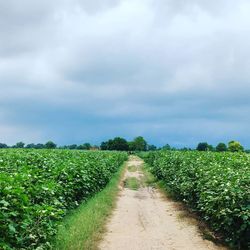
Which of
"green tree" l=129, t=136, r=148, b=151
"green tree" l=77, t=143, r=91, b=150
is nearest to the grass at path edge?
"green tree" l=77, t=143, r=91, b=150

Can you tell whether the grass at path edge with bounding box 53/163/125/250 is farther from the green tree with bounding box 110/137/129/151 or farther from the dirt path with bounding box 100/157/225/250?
the green tree with bounding box 110/137/129/151

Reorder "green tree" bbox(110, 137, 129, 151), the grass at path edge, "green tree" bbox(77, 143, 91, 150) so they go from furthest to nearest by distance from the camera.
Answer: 1. "green tree" bbox(110, 137, 129, 151)
2. "green tree" bbox(77, 143, 91, 150)
3. the grass at path edge

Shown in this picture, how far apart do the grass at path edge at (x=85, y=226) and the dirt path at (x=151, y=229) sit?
29 centimetres

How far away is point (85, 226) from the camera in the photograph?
1217 cm

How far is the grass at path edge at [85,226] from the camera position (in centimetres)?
1018

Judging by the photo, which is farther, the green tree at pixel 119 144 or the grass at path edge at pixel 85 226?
the green tree at pixel 119 144

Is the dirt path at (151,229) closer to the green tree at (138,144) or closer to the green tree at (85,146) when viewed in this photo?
the green tree at (85,146)

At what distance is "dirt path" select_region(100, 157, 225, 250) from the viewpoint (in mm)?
11078

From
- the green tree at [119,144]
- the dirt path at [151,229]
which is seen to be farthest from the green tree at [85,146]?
the dirt path at [151,229]

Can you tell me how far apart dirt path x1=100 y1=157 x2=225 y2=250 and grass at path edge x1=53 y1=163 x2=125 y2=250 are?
11.3 inches

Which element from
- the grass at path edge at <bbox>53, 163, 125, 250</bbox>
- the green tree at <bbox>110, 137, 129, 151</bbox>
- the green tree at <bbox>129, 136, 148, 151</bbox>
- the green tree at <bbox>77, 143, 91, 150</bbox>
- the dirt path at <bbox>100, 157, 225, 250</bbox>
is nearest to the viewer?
the grass at path edge at <bbox>53, 163, 125, 250</bbox>

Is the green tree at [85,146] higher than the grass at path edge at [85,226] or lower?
higher

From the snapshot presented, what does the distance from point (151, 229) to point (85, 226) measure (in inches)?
82.6

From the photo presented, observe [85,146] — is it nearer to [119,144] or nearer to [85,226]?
[119,144]
